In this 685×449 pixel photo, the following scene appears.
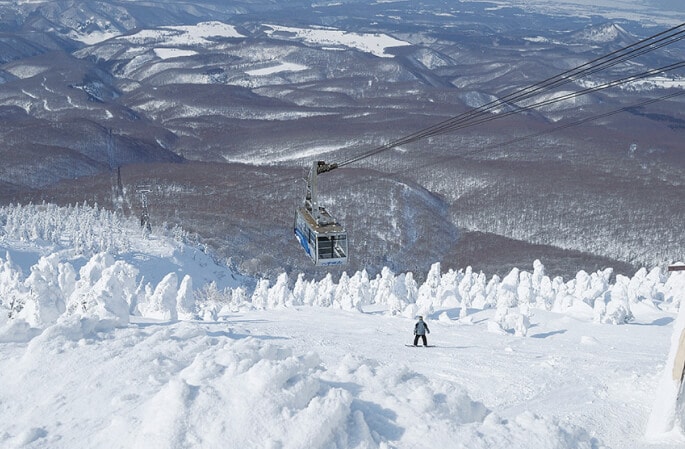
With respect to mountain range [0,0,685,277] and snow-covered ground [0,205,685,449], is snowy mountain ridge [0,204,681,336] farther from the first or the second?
mountain range [0,0,685,277]

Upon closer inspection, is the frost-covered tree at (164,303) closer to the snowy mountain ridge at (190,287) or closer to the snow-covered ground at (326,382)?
the snowy mountain ridge at (190,287)

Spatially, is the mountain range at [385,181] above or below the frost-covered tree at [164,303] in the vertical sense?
above

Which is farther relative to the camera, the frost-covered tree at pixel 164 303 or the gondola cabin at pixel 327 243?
the frost-covered tree at pixel 164 303

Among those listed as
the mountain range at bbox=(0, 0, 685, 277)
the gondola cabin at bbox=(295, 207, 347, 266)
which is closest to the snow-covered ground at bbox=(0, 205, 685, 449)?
the gondola cabin at bbox=(295, 207, 347, 266)

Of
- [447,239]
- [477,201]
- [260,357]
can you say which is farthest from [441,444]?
[477,201]

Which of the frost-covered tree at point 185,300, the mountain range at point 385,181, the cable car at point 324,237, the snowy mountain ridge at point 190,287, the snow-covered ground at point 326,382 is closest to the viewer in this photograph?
the snow-covered ground at point 326,382

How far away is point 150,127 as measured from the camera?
17462cm

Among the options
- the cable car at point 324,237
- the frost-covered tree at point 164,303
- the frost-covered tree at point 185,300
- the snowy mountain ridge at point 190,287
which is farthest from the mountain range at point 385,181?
the cable car at point 324,237

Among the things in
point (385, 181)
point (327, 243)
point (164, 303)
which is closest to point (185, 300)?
point (164, 303)

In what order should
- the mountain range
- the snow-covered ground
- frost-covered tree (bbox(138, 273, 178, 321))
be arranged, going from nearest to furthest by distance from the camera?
the snow-covered ground, frost-covered tree (bbox(138, 273, 178, 321)), the mountain range

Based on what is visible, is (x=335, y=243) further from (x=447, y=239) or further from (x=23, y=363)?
(x=447, y=239)

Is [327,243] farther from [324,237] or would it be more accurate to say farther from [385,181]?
[385,181]

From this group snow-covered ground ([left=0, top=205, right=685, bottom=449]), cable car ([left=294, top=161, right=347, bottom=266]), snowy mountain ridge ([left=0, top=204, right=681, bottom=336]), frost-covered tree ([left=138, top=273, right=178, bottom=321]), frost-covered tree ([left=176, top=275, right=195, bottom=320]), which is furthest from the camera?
frost-covered tree ([left=176, top=275, right=195, bottom=320])

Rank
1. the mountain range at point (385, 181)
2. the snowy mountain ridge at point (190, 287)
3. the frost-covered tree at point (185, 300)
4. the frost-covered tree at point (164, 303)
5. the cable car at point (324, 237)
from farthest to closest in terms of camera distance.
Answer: the mountain range at point (385, 181) < the frost-covered tree at point (185, 300) < the frost-covered tree at point (164, 303) < the snowy mountain ridge at point (190, 287) < the cable car at point (324, 237)
